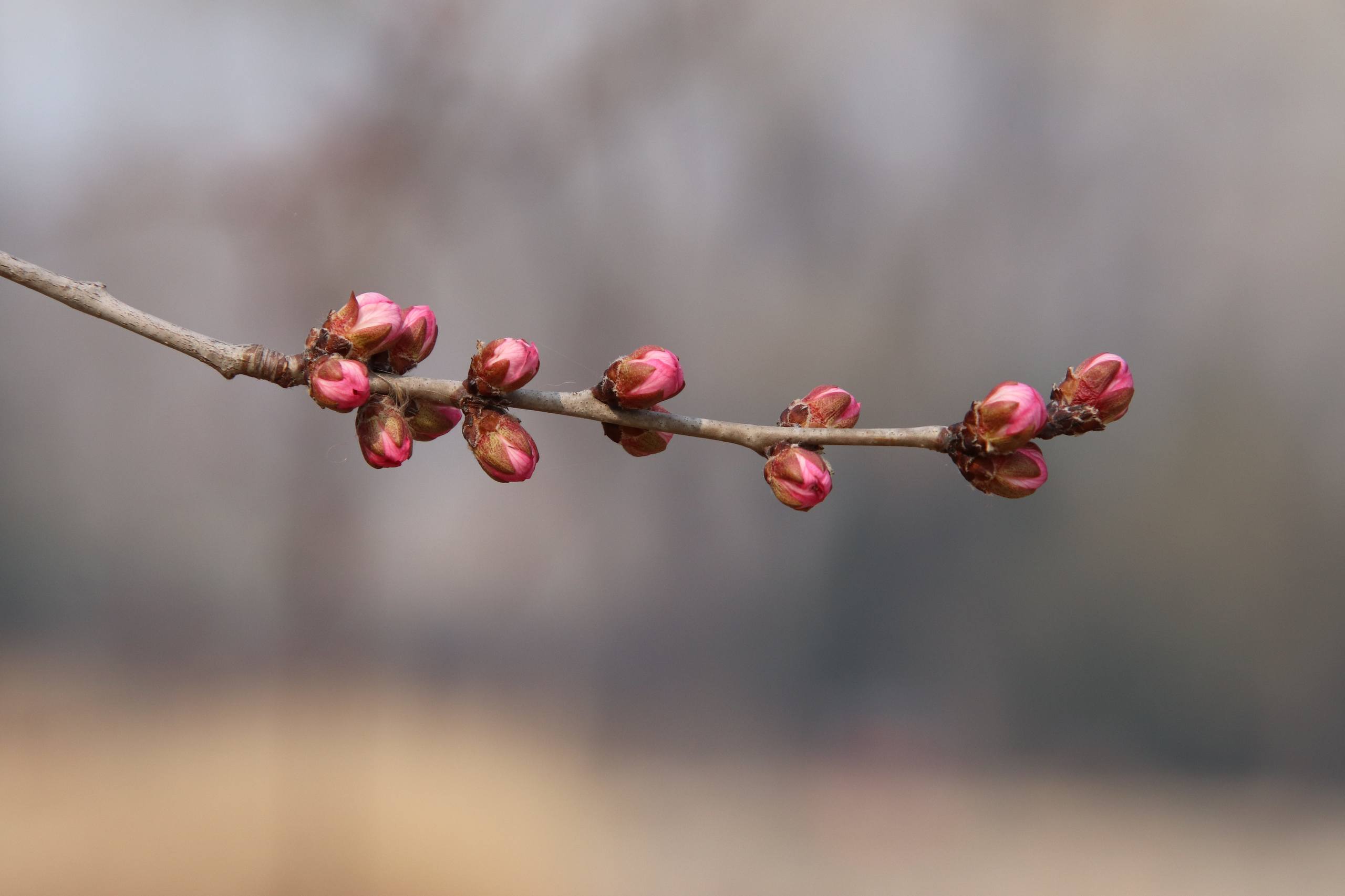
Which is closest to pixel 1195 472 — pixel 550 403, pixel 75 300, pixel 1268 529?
pixel 1268 529

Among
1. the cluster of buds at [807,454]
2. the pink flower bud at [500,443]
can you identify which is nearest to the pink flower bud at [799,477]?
the cluster of buds at [807,454]

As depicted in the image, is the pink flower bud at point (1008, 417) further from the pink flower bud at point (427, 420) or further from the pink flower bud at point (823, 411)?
the pink flower bud at point (427, 420)

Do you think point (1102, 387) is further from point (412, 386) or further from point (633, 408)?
point (412, 386)

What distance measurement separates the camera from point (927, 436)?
39cm

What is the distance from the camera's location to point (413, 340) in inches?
17.2

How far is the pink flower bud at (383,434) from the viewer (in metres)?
0.40

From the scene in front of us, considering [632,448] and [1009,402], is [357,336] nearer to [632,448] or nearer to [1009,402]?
[632,448]

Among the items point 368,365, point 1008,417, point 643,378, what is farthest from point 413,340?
point 1008,417

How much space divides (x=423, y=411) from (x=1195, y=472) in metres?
2.28

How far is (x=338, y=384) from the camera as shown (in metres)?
0.38

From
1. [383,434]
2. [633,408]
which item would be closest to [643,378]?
[633,408]

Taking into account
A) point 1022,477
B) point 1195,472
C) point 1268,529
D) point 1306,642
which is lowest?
point 1022,477

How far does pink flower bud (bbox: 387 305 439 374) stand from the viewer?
0.43m

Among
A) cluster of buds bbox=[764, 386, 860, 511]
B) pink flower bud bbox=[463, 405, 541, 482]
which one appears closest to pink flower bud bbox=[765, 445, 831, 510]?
cluster of buds bbox=[764, 386, 860, 511]
